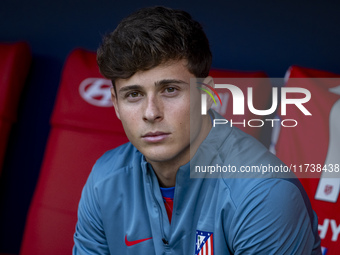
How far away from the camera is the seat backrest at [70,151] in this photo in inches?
62.8

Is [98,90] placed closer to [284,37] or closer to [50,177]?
[50,177]

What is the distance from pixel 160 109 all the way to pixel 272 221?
0.36 metres

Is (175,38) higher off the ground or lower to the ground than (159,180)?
higher

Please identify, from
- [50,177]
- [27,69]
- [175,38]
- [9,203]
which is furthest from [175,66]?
[9,203]

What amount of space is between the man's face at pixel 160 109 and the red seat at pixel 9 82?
77 centimetres

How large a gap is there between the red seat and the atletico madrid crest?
950 mm

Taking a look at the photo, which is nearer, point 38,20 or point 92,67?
point 92,67

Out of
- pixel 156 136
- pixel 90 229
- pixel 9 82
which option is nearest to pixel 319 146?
pixel 156 136

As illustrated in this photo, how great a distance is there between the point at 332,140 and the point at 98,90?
813 mm

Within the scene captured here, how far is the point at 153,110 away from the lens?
1.08 meters

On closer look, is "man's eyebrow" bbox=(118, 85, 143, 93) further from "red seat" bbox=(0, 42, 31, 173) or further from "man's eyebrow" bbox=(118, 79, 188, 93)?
"red seat" bbox=(0, 42, 31, 173)

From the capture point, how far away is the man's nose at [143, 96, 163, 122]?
42.5 inches

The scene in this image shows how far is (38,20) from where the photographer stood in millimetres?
1985

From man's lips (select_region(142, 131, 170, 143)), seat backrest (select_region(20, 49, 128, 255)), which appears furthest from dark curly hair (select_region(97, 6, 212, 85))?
seat backrest (select_region(20, 49, 128, 255))
